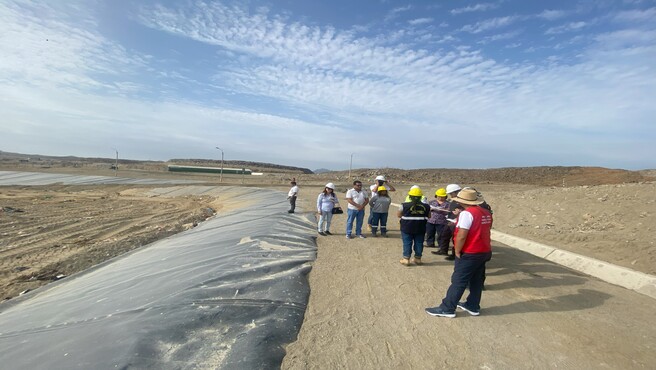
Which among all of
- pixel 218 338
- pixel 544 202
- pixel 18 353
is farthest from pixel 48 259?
pixel 544 202

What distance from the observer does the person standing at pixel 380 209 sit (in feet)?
31.6

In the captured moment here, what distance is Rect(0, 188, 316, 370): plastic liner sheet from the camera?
3.50 metres

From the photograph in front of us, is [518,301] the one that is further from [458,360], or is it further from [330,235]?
[330,235]

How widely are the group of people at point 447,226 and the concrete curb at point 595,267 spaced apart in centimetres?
271

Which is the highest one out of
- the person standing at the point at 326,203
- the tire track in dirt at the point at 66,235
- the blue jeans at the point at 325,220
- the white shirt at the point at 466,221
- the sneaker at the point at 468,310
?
the white shirt at the point at 466,221

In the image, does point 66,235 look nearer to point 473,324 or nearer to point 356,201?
point 356,201

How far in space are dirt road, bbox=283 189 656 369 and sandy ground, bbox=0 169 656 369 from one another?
0.7 inches

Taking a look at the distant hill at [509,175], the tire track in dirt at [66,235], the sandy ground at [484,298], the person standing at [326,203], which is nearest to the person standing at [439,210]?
the sandy ground at [484,298]

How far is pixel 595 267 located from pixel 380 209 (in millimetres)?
4945

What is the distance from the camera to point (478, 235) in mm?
4441

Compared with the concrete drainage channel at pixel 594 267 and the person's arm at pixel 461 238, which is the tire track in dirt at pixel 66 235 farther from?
the concrete drainage channel at pixel 594 267

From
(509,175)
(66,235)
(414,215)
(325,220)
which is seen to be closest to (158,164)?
(509,175)

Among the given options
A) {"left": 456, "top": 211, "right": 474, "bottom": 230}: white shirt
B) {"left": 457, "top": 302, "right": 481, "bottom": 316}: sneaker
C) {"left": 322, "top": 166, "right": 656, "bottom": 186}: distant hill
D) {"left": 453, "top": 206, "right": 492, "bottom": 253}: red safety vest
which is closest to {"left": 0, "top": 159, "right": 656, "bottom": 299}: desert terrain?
{"left": 457, "top": 302, "right": 481, "bottom": 316}: sneaker

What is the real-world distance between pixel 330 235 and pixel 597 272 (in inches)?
248
